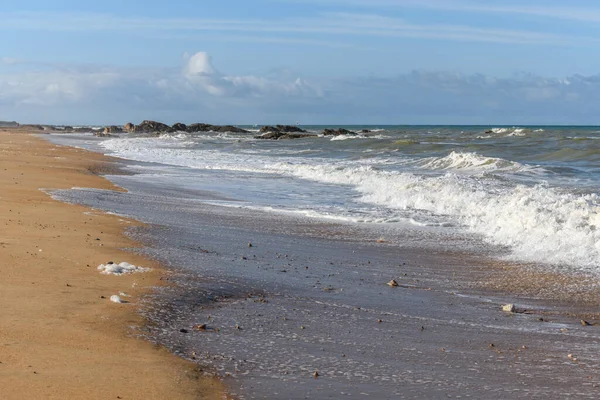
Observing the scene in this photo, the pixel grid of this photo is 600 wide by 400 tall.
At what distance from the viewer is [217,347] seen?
5207mm

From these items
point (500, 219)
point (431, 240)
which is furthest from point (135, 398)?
point (500, 219)

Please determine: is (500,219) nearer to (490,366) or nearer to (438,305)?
(438,305)

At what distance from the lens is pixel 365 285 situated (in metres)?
7.74

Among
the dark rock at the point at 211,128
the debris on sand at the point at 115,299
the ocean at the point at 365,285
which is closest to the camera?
the ocean at the point at 365,285

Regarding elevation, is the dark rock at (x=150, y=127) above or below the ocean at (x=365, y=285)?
above

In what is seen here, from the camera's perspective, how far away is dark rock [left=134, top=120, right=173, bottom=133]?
3895 inches

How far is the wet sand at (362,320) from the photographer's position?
15.4 ft

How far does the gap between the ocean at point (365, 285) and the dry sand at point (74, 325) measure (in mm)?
271

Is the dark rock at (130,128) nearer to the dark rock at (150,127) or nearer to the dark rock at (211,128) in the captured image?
the dark rock at (150,127)

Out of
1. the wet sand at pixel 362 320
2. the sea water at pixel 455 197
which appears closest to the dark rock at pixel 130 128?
the sea water at pixel 455 197

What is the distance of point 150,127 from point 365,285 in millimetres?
95419

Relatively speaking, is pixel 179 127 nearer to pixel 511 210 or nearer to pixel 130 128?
pixel 130 128

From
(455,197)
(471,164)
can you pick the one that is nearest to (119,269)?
(455,197)

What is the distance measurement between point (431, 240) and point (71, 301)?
622 centimetres
